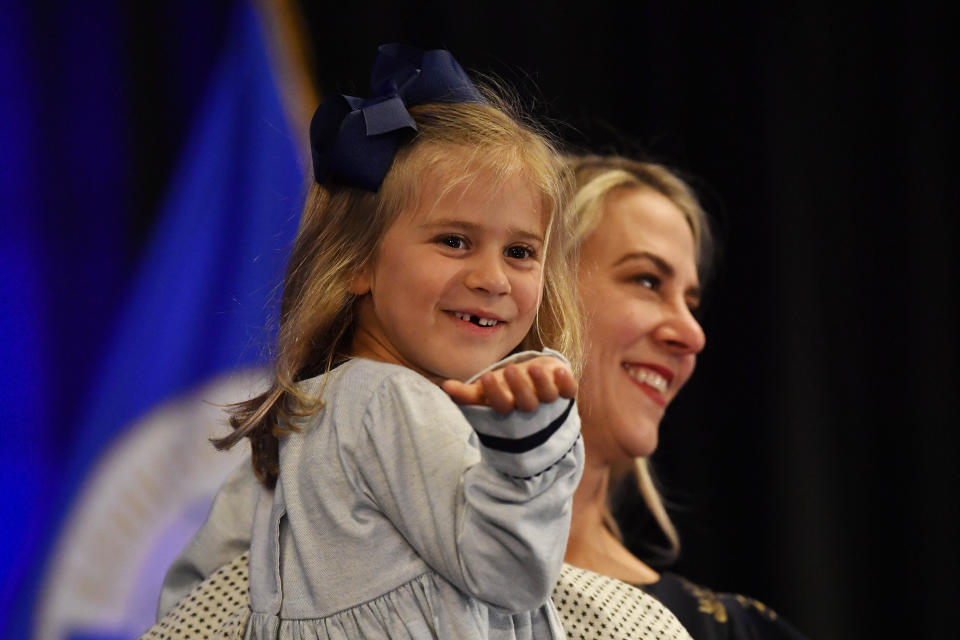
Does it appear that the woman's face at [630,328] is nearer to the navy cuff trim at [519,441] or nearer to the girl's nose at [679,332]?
the girl's nose at [679,332]

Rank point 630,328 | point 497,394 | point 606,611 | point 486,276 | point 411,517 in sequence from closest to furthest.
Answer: point 497,394, point 411,517, point 486,276, point 606,611, point 630,328

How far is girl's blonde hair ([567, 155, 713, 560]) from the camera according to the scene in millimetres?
1797

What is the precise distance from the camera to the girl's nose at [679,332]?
1.77m

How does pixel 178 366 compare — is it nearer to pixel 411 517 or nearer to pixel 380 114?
pixel 380 114

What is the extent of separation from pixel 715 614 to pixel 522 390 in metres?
1.12

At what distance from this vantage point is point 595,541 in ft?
5.86

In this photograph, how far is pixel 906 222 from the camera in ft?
7.68

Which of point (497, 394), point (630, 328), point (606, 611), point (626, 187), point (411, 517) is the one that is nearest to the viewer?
point (497, 394)

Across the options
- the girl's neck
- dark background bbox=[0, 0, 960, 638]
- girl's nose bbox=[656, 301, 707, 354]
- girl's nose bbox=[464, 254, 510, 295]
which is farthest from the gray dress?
dark background bbox=[0, 0, 960, 638]

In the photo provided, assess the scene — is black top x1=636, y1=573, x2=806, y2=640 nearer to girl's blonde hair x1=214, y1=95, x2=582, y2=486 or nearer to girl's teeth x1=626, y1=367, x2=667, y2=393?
girl's teeth x1=626, y1=367, x2=667, y2=393

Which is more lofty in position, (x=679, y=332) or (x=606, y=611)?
(x=679, y=332)

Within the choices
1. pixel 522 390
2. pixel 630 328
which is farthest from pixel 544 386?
pixel 630 328

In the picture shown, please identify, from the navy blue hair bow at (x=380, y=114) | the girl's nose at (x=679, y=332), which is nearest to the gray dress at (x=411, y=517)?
the navy blue hair bow at (x=380, y=114)

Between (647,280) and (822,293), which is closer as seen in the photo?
(647,280)
